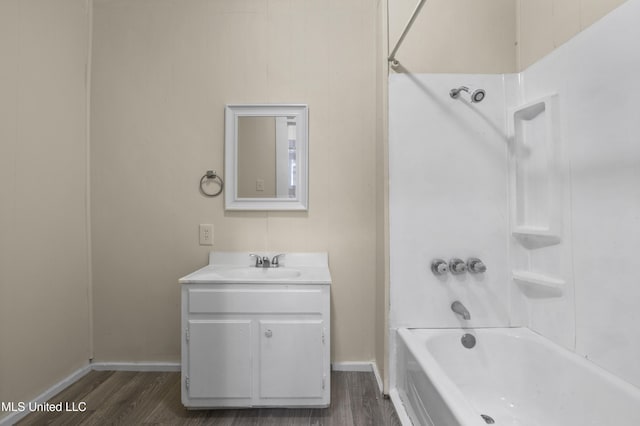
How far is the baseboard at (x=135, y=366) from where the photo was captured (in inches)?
70.7

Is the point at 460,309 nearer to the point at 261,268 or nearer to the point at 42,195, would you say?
the point at 261,268

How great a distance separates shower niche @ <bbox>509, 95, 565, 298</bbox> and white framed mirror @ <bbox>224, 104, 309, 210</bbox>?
1.22 m

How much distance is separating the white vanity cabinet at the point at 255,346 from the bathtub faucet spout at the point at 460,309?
0.71 meters

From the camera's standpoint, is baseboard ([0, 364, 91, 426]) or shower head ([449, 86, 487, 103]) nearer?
baseboard ([0, 364, 91, 426])

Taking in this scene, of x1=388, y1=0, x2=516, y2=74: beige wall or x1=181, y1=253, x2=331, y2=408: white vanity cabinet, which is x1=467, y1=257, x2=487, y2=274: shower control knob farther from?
x1=388, y1=0, x2=516, y2=74: beige wall

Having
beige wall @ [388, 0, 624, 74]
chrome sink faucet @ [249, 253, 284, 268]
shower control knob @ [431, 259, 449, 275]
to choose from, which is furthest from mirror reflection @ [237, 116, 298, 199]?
shower control knob @ [431, 259, 449, 275]

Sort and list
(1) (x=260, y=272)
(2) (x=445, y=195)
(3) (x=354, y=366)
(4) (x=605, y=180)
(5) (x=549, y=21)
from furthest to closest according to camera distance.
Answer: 1. (3) (x=354, y=366)
2. (1) (x=260, y=272)
3. (2) (x=445, y=195)
4. (5) (x=549, y=21)
5. (4) (x=605, y=180)

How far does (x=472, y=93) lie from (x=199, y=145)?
5.57 feet

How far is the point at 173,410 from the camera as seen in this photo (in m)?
1.45

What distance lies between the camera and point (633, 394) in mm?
944

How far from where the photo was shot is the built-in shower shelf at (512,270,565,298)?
1308 mm

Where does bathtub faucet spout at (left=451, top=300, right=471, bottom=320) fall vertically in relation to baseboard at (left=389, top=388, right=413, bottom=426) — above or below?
above

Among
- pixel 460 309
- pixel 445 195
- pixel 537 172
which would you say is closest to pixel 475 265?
pixel 460 309

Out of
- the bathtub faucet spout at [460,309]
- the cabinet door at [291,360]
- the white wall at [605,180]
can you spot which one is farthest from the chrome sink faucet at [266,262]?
the white wall at [605,180]
